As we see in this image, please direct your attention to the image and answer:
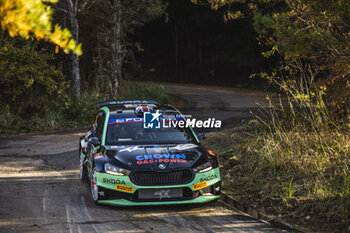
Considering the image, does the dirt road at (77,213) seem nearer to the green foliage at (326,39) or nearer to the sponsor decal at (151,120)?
the sponsor decal at (151,120)

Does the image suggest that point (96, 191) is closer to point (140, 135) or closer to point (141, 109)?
point (140, 135)

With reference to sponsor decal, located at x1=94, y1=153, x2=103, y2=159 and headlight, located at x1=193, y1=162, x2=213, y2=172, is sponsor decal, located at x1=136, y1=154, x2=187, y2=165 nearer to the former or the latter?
headlight, located at x1=193, y1=162, x2=213, y2=172

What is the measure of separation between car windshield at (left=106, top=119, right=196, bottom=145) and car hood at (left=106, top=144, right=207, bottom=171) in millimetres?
262

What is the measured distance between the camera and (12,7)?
13.5 feet

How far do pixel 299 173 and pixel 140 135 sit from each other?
2909 mm

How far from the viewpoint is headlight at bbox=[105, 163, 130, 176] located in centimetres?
834

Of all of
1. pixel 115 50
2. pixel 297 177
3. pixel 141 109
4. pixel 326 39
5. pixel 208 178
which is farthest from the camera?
pixel 115 50

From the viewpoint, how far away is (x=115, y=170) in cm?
844

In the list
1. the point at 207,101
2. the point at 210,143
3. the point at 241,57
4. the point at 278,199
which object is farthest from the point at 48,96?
the point at 241,57

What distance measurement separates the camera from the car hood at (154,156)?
27.6ft

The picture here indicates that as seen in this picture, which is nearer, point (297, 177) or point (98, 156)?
point (98, 156)

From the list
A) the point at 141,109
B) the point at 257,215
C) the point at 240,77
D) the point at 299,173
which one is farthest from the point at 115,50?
the point at 240,77

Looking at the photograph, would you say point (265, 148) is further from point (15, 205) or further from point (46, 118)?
point (46, 118)

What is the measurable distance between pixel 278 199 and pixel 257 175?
4.53 ft
